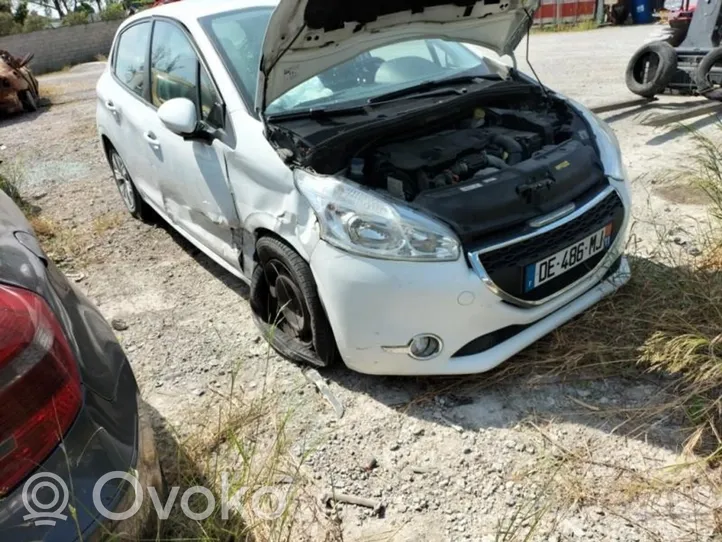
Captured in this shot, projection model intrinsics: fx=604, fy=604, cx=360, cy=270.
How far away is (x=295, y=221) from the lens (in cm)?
255

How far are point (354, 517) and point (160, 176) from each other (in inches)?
96.1

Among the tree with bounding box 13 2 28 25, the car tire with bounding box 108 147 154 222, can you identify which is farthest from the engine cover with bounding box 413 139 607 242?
the tree with bounding box 13 2 28 25

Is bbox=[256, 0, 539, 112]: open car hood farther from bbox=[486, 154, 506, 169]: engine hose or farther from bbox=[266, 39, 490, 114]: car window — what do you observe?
bbox=[486, 154, 506, 169]: engine hose


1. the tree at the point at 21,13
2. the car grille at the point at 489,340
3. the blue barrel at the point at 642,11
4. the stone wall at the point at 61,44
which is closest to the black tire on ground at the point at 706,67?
the car grille at the point at 489,340

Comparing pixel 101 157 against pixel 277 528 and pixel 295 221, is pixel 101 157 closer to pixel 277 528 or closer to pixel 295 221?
pixel 295 221

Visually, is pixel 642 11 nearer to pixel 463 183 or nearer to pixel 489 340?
pixel 463 183

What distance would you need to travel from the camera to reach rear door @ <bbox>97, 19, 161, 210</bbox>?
3.86 metres

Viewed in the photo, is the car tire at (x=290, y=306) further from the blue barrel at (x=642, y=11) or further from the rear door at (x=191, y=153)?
the blue barrel at (x=642, y=11)

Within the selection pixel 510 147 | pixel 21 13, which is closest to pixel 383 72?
pixel 510 147

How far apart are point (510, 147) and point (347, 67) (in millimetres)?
993

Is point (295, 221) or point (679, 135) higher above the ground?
point (295, 221)

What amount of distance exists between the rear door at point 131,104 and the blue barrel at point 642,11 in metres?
16.9

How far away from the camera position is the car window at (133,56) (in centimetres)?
394

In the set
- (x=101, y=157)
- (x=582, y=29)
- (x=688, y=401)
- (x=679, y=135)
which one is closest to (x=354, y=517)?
(x=688, y=401)
